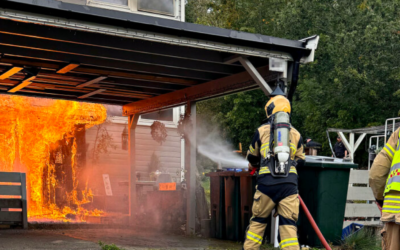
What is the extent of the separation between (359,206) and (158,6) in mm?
10338

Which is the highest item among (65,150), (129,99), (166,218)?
(129,99)

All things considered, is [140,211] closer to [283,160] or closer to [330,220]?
[330,220]

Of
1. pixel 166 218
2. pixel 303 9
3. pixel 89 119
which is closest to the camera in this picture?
pixel 166 218

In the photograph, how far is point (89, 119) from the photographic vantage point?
54.8ft

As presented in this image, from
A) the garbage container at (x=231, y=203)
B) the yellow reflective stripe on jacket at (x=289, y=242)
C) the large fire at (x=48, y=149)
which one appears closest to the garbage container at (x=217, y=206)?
the garbage container at (x=231, y=203)

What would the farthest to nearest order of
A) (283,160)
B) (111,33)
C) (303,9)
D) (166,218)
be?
(303,9) → (166,218) → (111,33) → (283,160)

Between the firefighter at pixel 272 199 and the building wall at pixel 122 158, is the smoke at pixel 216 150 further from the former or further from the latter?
the firefighter at pixel 272 199

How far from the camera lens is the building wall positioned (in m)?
17.3

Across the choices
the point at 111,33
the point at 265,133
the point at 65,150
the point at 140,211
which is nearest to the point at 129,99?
the point at 140,211

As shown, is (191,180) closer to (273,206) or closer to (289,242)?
(273,206)

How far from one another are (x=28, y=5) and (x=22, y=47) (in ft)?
6.86

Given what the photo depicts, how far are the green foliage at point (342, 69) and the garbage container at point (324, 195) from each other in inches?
575

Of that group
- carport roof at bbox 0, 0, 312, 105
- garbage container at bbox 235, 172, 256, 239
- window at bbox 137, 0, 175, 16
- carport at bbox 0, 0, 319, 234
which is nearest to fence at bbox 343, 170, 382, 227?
garbage container at bbox 235, 172, 256, 239

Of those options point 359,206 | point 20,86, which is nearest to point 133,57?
point 20,86
